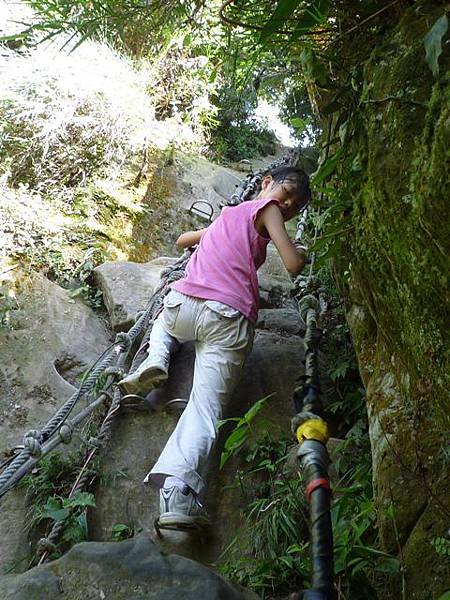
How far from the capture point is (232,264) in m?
2.90

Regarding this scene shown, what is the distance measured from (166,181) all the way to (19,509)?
5.03 metres

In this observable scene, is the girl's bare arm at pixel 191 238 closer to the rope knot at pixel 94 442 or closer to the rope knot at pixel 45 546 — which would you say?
the rope knot at pixel 94 442

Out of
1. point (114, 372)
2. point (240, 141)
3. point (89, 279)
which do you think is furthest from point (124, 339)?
point (240, 141)

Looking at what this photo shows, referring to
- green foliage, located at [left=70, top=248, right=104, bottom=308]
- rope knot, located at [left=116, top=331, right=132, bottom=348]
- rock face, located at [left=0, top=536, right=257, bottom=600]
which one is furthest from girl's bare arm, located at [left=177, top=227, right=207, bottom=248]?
rock face, located at [left=0, top=536, right=257, bottom=600]

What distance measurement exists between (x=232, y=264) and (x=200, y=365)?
60 centimetres

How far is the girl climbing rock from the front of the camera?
2.43m

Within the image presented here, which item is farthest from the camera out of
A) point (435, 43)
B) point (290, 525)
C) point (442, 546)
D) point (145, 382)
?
point (145, 382)

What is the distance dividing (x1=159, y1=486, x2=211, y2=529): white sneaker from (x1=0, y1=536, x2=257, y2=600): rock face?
780mm

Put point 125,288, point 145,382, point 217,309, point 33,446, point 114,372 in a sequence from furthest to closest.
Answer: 1. point 125,288
2. point 114,372
3. point 145,382
4. point 217,309
5. point 33,446

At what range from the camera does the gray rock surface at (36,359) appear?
7.90 feet

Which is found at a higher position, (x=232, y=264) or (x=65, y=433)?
(x=232, y=264)

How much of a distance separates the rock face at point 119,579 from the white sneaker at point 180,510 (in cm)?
78

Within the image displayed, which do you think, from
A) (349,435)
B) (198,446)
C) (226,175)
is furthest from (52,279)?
(226,175)

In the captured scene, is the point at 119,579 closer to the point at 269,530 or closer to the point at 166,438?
the point at 269,530
